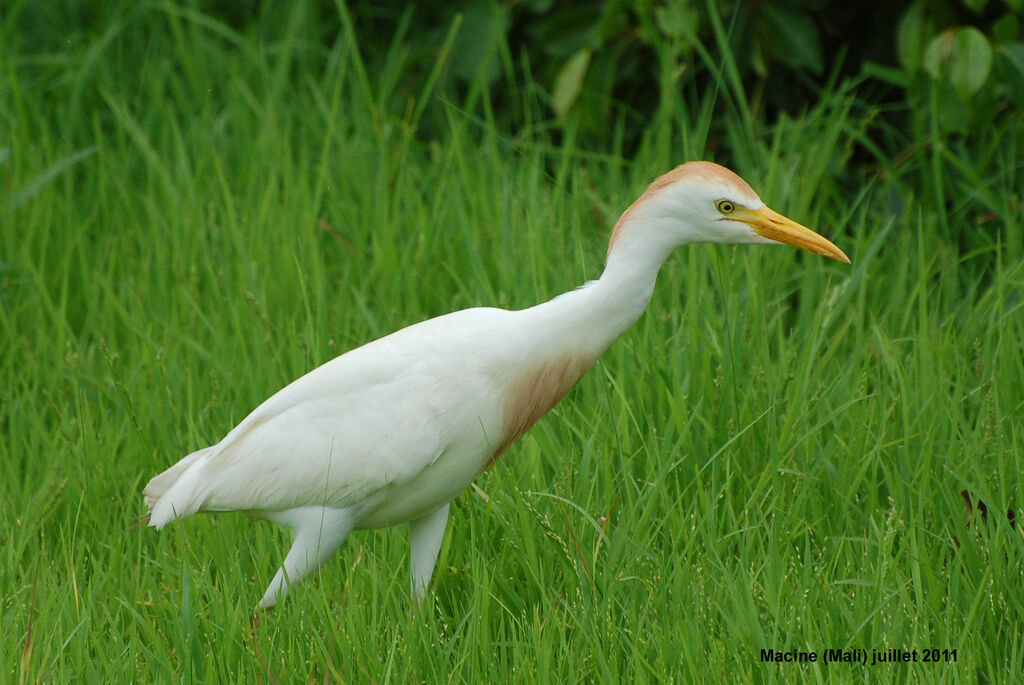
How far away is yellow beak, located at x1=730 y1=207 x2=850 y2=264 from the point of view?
8.30 ft

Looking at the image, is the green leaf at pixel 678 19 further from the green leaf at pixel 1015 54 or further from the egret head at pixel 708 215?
the egret head at pixel 708 215

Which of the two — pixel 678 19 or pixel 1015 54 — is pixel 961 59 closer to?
pixel 1015 54

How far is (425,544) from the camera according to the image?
278 centimetres

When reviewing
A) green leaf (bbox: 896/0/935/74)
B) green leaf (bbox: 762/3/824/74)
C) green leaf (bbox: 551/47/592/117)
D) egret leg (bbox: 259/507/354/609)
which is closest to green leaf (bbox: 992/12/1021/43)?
green leaf (bbox: 896/0/935/74)

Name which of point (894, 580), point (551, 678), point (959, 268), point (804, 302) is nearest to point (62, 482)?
point (551, 678)

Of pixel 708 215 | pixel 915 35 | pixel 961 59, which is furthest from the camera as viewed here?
pixel 915 35

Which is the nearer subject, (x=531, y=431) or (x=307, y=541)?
(x=307, y=541)

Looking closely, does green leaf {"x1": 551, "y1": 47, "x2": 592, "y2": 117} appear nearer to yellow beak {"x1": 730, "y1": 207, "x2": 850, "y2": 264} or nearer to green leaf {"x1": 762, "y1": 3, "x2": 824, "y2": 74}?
green leaf {"x1": 762, "y1": 3, "x2": 824, "y2": 74}

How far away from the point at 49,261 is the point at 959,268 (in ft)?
10.4

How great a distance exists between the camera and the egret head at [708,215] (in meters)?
2.51

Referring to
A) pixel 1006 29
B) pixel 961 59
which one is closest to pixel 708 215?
pixel 961 59

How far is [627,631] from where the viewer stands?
2525 millimetres

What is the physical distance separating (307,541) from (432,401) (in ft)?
1.36

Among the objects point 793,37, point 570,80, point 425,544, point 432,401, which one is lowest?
point 425,544
